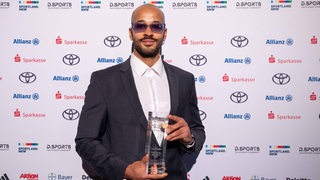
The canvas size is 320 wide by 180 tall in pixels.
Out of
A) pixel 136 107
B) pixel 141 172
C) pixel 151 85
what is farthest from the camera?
pixel 151 85

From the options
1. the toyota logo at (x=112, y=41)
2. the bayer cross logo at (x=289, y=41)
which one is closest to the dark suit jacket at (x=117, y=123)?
the toyota logo at (x=112, y=41)

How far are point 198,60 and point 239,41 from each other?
46cm

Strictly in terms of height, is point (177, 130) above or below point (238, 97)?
below

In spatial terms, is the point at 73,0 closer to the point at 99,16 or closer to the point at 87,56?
the point at 99,16

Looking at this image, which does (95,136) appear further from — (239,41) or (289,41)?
(289,41)

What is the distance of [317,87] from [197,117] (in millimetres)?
1457

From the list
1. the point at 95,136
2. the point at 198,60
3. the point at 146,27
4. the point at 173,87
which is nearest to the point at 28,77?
the point at 95,136

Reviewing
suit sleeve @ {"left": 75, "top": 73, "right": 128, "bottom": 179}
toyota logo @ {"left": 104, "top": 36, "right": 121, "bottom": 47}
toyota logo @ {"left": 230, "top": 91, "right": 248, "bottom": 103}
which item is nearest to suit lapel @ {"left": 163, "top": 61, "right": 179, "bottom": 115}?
suit sleeve @ {"left": 75, "top": 73, "right": 128, "bottom": 179}

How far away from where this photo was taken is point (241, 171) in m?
3.24

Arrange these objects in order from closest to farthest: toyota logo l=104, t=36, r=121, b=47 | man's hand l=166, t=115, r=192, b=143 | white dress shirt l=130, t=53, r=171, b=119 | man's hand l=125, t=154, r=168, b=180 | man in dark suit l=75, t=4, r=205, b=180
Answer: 1. man's hand l=125, t=154, r=168, b=180
2. man's hand l=166, t=115, r=192, b=143
3. man in dark suit l=75, t=4, r=205, b=180
4. white dress shirt l=130, t=53, r=171, b=119
5. toyota logo l=104, t=36, r=121, b=47

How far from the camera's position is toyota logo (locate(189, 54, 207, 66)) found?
315 cm

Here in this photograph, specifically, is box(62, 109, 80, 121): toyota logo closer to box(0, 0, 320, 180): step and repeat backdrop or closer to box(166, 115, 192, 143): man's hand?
box(0, 0, 320, 180): step and repeat backdrop

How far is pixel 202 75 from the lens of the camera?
125 inches

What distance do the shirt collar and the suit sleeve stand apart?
0.99 ft
